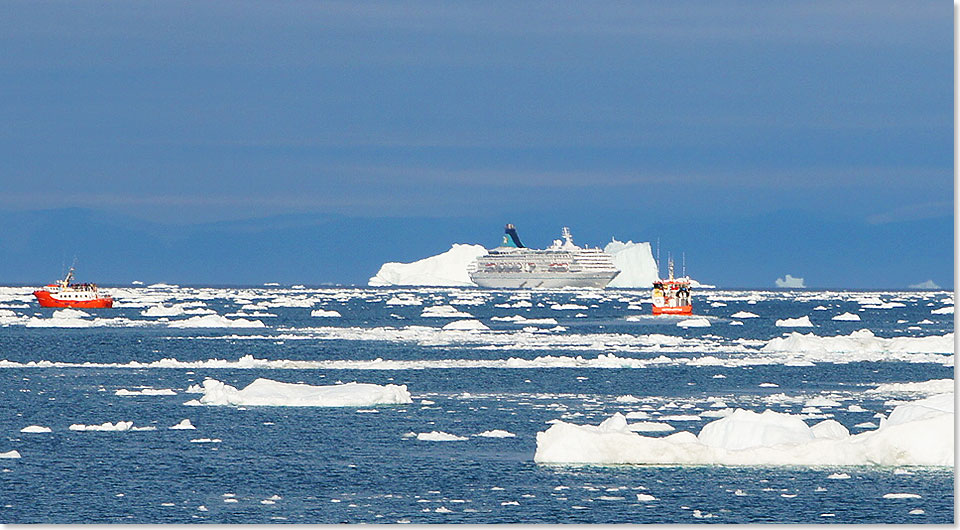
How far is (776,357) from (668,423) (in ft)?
64.0

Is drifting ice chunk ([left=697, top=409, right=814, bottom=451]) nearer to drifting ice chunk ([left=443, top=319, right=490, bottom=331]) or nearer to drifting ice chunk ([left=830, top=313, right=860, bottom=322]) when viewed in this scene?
drifting ice chunk ([left=443, top=319, right=490, bottom=331])

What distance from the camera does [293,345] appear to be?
2078 inches

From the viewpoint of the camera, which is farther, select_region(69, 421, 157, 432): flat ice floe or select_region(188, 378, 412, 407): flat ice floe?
select_region(188, 378, 412, 407): flat ice floe

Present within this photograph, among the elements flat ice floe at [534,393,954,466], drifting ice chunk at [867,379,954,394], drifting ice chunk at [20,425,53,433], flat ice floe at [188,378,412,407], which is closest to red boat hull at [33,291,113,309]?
flat ice floe at [188,378,412,407]

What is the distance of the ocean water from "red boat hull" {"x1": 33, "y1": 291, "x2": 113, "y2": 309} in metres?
37.8

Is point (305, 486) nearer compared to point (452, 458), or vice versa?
point (305, 486)

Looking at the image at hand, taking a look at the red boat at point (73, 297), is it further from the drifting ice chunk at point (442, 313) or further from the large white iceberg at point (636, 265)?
the large white iceberg at point (636, 265)

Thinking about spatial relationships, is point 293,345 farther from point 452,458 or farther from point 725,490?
point 725,490

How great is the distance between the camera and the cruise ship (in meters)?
163

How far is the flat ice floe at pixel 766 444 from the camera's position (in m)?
20.8

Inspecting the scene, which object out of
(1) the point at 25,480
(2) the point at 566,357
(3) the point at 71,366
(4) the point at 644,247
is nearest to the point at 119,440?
(1) the point at 25,480

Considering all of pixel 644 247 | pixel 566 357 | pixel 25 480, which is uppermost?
pixel 644 247

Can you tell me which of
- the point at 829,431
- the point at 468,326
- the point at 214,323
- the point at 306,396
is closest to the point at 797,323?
the point at 468,326

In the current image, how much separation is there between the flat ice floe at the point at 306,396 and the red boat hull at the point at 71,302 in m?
65.5
